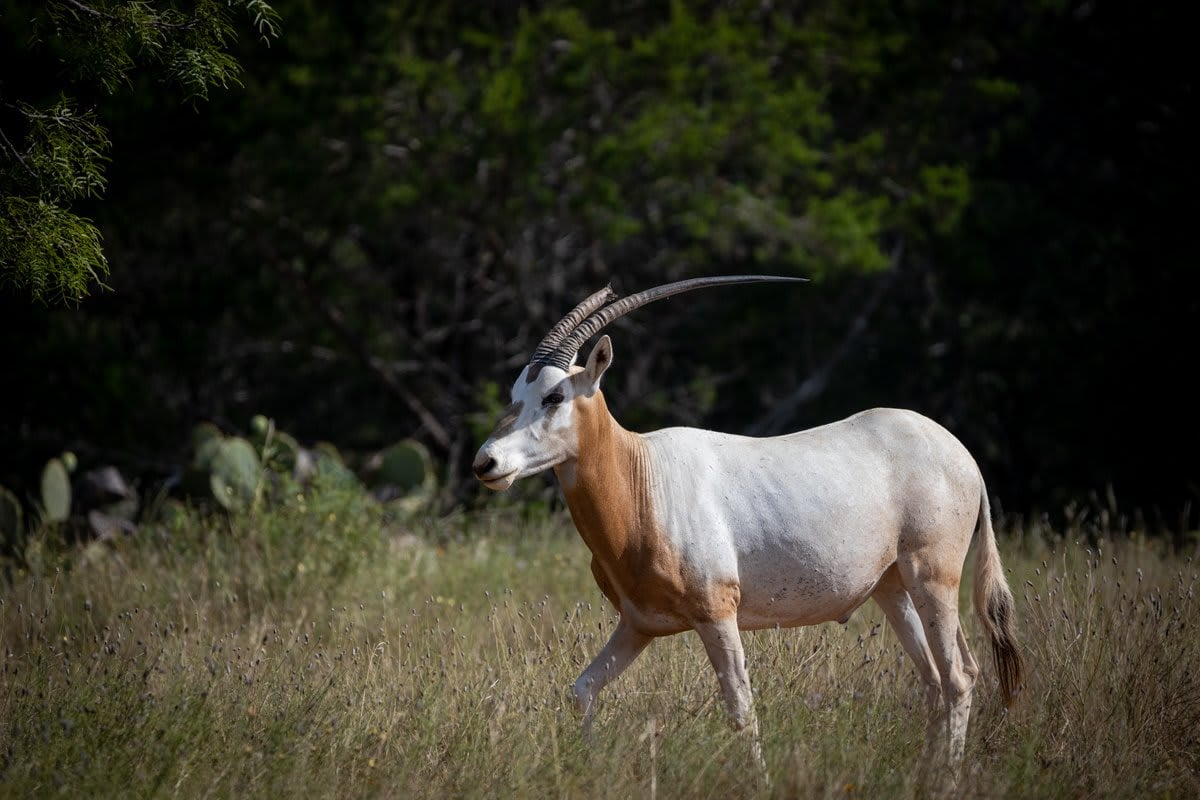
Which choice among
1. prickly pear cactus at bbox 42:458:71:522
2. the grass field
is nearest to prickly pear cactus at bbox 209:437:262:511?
prickly pear cactus at bbox 42:458:71:522

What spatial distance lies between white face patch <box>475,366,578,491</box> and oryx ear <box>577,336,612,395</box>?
2.2 inches

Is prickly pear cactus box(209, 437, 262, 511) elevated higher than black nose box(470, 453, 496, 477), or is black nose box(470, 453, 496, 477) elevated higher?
black nose box(470, 453, 496, 477)

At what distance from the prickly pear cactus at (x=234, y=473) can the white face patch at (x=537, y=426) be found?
16.7ft

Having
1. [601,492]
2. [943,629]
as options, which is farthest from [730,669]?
[943,629]

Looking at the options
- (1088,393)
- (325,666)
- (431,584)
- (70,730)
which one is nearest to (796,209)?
(1088,393)

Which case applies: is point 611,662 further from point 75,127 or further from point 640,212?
point 640,212

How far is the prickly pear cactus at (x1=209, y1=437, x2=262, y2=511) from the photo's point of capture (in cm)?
984

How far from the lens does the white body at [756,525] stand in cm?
513

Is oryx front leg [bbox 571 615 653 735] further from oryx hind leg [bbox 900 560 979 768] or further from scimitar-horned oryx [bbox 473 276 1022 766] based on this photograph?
oryx hind leg [bbox 900 560 979 768]

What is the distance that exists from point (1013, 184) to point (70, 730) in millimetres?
15299

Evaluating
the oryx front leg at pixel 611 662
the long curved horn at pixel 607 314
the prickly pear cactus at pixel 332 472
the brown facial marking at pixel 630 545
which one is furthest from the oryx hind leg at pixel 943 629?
the prickly pear cactus at pixel 332 472

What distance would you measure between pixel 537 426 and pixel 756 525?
984 millimetres

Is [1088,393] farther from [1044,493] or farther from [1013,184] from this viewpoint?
[1013,184]

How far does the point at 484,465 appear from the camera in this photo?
4.91 m
